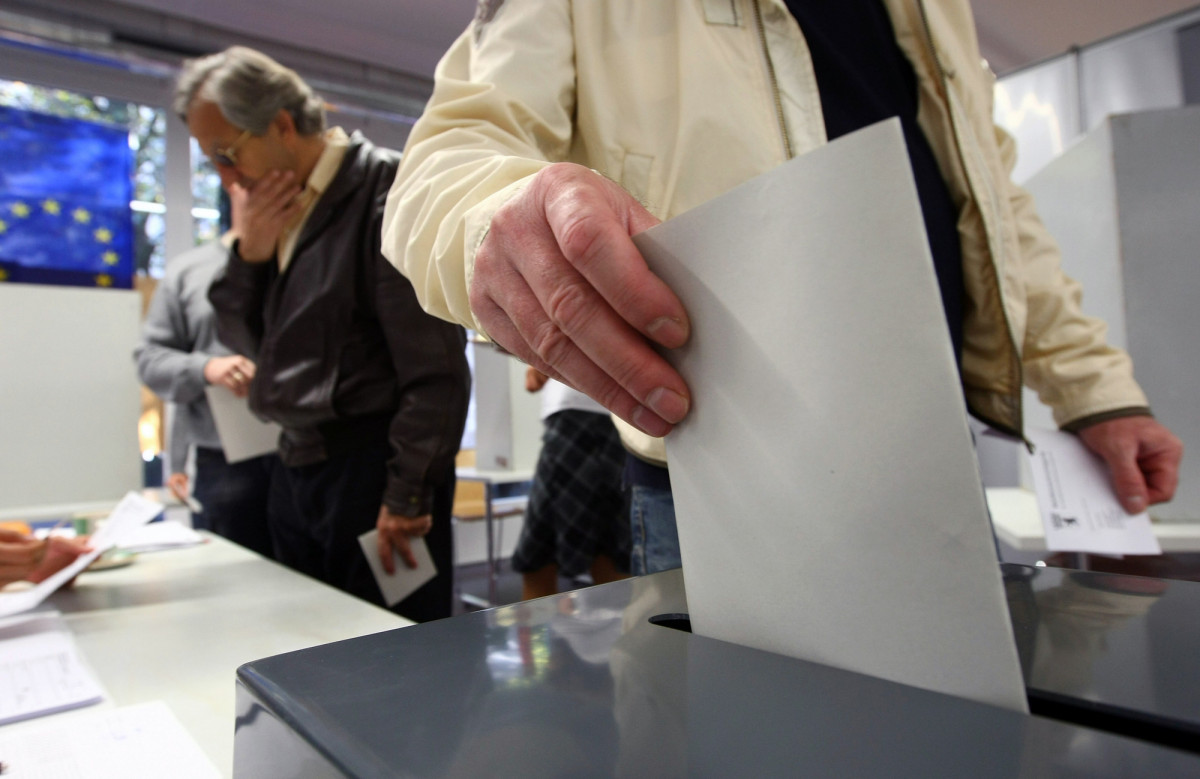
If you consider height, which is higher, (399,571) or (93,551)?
(93,551)

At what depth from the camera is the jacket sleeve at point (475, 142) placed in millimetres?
488

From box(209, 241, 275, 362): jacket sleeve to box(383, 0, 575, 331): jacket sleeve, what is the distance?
0.93 meters

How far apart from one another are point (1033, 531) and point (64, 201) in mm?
3932

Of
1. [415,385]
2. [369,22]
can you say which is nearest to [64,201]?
[369,22]

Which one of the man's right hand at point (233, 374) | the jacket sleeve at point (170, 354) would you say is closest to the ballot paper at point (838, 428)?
the man's right hand at point (233, 374)

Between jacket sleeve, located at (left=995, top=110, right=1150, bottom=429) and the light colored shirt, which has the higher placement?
the light colored shirt

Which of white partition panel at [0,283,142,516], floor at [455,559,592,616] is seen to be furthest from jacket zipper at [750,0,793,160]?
floor at [455,559,592,616]

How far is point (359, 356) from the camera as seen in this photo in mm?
1315

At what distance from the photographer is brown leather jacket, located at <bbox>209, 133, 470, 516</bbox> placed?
127 centimetres

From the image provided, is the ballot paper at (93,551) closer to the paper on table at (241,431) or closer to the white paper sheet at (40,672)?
the white paper sheet at (40,672)

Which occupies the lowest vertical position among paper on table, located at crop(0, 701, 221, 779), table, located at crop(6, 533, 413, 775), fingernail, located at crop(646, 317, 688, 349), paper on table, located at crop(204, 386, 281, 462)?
paper on table, located at crop(0, 701, 221, 779)

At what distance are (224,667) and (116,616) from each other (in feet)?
1.06

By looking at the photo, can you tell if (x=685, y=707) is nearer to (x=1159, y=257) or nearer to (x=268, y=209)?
(x=268, y=209)

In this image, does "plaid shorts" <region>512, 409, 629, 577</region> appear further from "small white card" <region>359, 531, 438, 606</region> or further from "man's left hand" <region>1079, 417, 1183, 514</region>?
"man's left hand" <region>1079, 417, 1183, 514</region>
